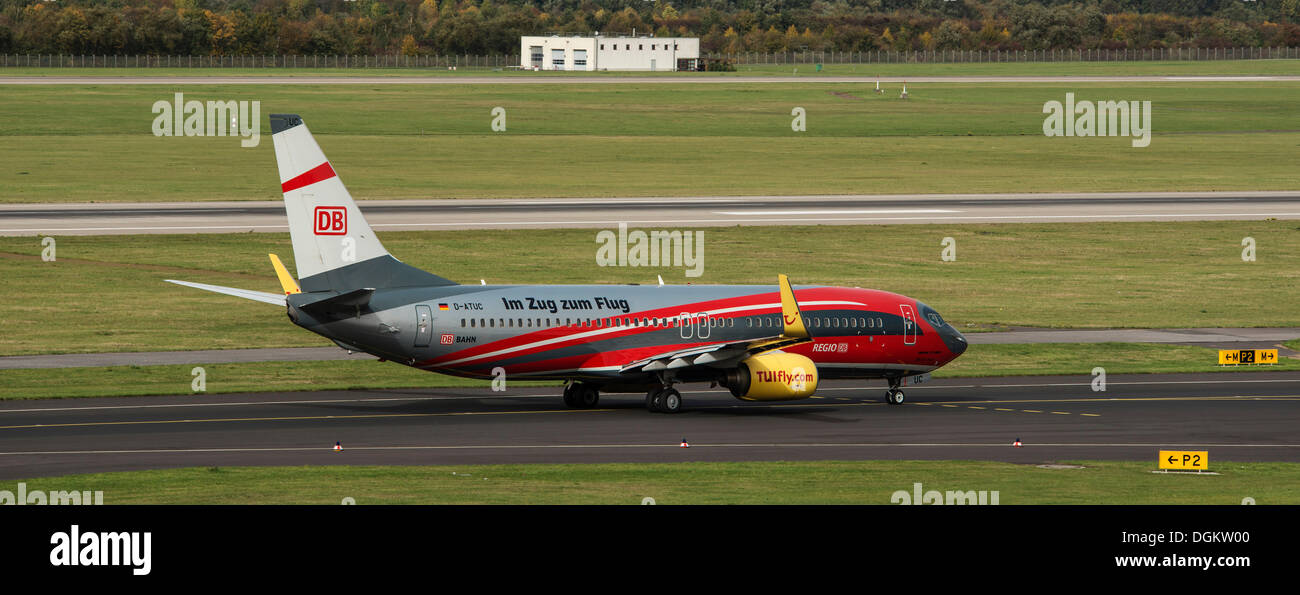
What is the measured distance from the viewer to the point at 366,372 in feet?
180

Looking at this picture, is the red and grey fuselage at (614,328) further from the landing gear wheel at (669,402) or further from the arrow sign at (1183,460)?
the arrow sign at (1183,460)

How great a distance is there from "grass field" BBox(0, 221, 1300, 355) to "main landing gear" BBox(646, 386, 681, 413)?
2184 centimetres

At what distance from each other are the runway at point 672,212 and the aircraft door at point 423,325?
48.1 metres

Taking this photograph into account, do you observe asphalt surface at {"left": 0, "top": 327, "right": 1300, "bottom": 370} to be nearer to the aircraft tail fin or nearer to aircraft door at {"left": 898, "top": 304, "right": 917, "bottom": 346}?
aircraft door at {"left": 898, "top": 304, "right": 917, "bottom": 346}

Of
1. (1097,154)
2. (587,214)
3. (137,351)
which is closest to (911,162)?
(1097,154)

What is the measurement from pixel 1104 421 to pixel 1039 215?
60.2 metres

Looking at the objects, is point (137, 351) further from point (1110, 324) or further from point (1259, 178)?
point (1259, 178)

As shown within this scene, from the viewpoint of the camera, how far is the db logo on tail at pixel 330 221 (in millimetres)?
43531

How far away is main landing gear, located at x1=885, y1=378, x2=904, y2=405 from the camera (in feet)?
163

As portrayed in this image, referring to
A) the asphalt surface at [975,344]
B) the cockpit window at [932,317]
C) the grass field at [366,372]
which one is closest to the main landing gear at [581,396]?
the grass field at [366,372]

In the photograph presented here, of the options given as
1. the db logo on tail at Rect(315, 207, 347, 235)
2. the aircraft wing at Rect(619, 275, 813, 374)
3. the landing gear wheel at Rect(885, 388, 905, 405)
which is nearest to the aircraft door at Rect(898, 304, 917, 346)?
the landing gear wheel at Rect(885, 388, 905, 405)

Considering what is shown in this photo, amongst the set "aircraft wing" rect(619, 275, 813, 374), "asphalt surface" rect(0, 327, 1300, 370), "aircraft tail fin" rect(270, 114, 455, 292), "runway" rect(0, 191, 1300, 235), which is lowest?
"asphalt surface" rect(0, 327, 1300, 370)

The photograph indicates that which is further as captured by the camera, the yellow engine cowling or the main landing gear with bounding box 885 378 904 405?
the main landing gear with bounding box 885 378 904 405

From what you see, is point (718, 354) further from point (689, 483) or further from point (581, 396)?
point (689, 483)
